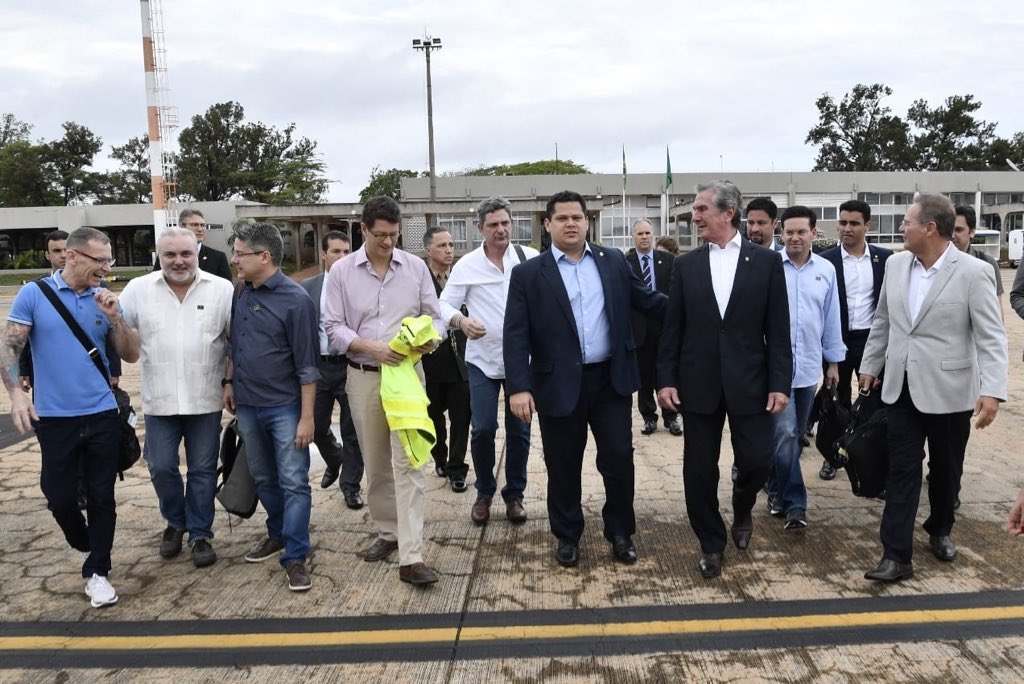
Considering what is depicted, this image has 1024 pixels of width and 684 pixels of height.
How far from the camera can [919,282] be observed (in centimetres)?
403

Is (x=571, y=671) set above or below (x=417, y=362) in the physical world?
below

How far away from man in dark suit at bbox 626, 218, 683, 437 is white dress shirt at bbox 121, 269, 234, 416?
13.1 feet

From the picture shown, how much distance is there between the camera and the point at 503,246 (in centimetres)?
496

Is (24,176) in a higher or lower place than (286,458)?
higher

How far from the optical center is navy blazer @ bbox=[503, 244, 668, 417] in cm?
411

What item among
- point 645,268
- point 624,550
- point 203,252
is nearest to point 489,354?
point 624,550

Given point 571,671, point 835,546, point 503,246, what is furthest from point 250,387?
point 835,546

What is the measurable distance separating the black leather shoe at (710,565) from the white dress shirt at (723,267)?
4.14ft

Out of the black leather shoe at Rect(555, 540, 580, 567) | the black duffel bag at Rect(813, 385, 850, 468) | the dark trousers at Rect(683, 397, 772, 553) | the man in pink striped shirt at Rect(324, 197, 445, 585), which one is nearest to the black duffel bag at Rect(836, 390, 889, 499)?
the black duffel bag at Rect(813, 385, 850, 468)

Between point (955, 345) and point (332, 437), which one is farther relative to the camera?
point (332, 437)

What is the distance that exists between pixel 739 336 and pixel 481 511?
1.94 meters

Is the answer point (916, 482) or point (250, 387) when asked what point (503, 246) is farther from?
point (916, 482)

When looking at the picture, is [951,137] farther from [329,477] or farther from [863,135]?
[329,477]

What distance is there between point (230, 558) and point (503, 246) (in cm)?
243
